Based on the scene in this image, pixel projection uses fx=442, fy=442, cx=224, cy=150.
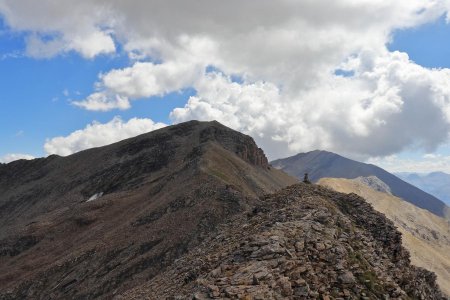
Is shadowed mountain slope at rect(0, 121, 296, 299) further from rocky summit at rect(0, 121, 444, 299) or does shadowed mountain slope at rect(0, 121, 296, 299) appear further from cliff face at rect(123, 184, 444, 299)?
cliff face at rect(123, 184, 444, 299)

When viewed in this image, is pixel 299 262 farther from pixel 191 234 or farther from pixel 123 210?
pixel 123 210

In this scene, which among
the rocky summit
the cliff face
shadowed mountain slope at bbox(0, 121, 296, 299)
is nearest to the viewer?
the cliff face

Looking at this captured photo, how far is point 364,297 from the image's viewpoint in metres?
20.7

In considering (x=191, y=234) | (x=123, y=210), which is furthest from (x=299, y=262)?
(x=123, y=210)

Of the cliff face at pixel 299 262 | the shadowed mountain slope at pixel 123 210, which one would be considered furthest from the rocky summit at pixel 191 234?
the shadowed mountain slope at pixel 123 210

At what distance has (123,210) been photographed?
254ft

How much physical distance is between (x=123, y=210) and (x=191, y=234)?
28.4 meters

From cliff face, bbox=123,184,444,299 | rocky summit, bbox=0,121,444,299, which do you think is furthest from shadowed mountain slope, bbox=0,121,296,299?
cliff face, bbox=123,184,444,299

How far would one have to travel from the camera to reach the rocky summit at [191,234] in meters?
20.8

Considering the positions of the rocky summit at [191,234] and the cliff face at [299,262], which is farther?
the rocky summit at [191,234]

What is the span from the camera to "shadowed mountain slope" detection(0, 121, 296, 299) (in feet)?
177

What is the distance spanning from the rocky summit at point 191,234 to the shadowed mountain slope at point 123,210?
0.24m

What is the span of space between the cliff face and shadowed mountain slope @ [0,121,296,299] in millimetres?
23127

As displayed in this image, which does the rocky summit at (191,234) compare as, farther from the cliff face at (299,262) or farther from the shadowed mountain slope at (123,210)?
the shadowed mountain slope at (123,210)
